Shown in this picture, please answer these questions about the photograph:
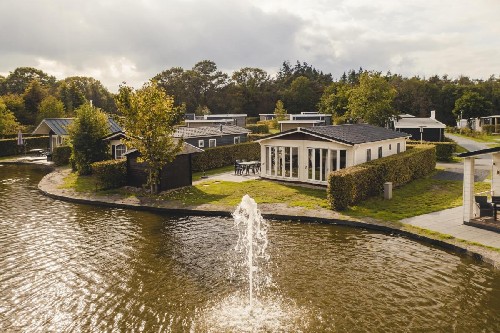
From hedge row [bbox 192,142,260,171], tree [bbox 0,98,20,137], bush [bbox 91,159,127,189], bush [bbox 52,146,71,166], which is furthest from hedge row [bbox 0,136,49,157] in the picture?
bush [bbox 91,159,127,189]

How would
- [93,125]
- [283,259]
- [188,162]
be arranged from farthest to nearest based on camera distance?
1. [93,125]
2. [188,162]
3. [283,259]

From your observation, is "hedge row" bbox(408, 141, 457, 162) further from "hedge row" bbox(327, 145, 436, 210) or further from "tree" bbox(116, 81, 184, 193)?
"tree" bbox(116, 81, 184, 193)

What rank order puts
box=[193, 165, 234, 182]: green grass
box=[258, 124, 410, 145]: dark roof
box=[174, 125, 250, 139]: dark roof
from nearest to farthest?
box=[258, 124, 410, 145]: dark roof, box=[193, 165, 234, 182]: green grass, box=[174, 125, 250, 139]: dark roof

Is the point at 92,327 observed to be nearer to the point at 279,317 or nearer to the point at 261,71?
the point at 279,317

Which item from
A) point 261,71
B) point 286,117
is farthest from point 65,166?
point 261,71

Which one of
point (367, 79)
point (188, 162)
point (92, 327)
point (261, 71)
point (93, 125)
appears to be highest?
point (261, 71)

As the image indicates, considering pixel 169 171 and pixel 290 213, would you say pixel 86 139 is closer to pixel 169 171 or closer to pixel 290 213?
pixel 169 171
